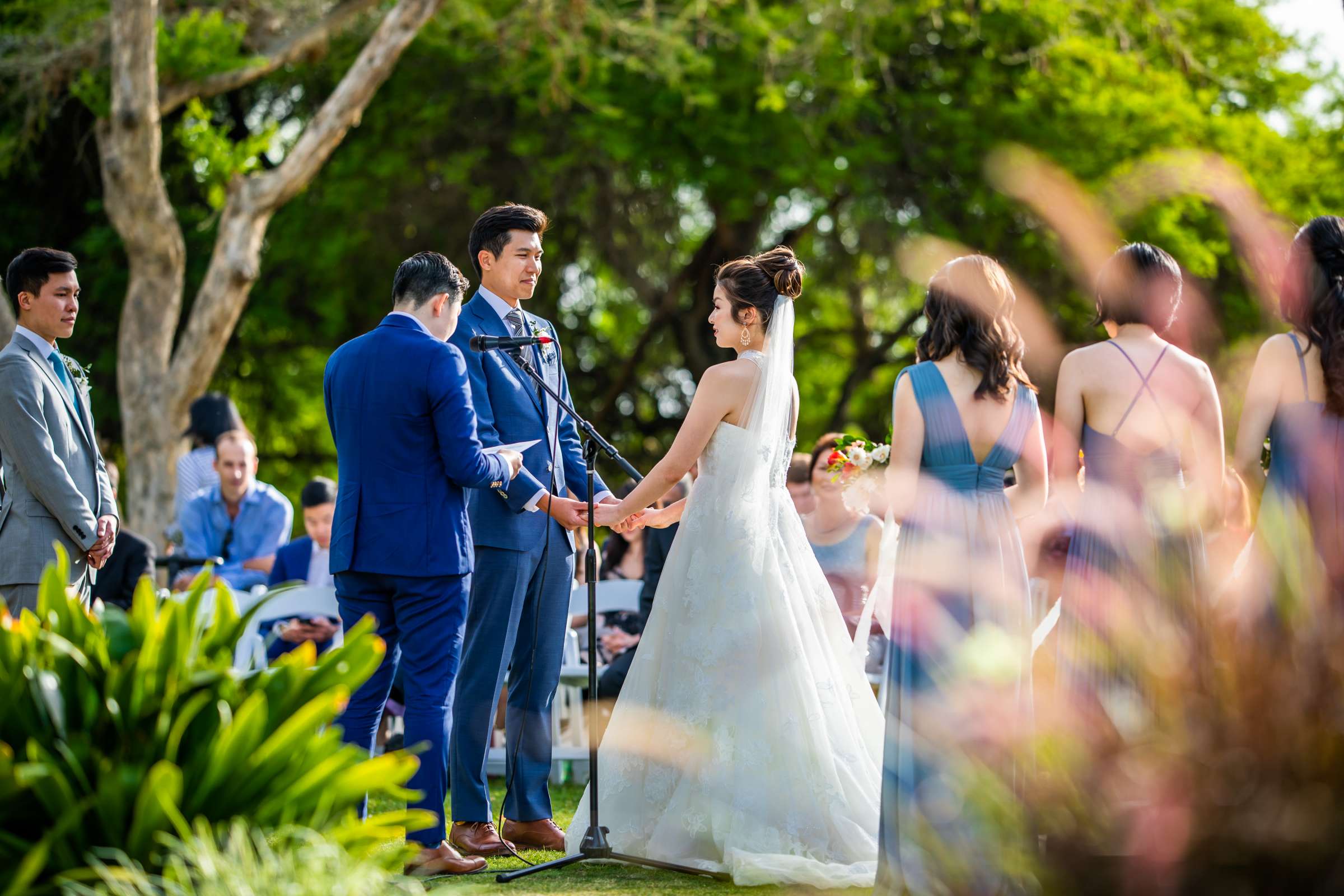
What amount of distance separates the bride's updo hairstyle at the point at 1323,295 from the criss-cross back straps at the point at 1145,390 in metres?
0.51

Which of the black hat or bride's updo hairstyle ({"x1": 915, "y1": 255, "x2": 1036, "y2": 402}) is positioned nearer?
bride's updo hairstyle ({"x1": 915, "y1": 255, "x2": 1036, "y2": 402})

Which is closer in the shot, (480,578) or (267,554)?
(480,578)

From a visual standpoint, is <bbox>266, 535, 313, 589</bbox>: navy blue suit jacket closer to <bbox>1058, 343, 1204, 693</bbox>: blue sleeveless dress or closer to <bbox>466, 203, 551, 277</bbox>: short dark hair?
<bbox>466, 203, 551, 277</bbox>: short dark hair

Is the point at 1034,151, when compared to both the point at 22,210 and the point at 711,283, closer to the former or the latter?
the point at 711,283

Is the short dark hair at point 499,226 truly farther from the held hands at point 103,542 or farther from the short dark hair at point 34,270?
the held hands at point 103,542

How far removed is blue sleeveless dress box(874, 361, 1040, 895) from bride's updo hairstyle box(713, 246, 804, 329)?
3.72 feet

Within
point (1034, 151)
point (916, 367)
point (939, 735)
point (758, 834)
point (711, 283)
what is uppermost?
point (1034, 151)

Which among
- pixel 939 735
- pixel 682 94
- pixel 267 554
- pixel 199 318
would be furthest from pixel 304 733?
pixel 682 94

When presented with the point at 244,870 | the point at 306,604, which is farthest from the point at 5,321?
the point at 244,870

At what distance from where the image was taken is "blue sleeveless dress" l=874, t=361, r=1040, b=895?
161 inches

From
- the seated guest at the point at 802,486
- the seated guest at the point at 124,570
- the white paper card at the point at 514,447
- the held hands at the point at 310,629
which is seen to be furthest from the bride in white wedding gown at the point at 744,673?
the seated guest at the point at 124,570

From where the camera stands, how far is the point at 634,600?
834 cm

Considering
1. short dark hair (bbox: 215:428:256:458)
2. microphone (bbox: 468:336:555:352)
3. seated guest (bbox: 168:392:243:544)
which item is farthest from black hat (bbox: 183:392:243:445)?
microphone (bbox: 468:336:555:352)

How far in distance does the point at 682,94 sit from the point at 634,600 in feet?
30.7
